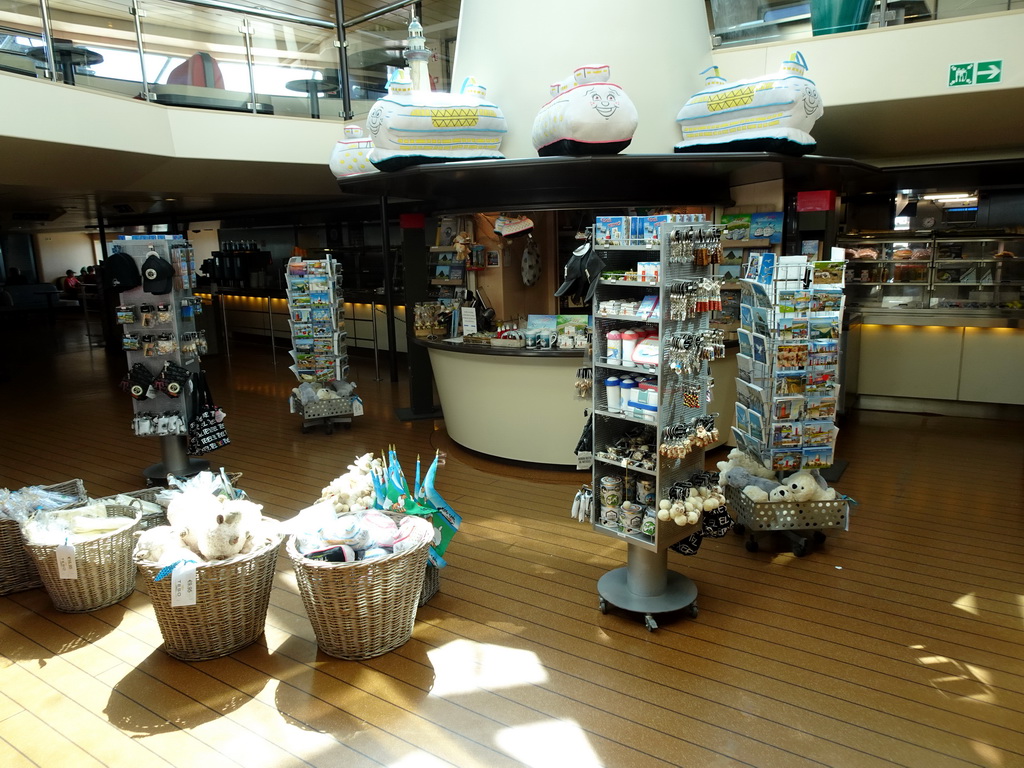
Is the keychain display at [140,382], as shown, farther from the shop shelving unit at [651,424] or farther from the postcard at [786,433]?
the postcard at [786,433]

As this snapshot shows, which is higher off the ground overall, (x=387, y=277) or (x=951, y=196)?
(x=951, y=196)

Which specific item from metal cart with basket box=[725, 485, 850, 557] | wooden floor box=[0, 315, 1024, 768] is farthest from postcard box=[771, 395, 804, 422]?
wooden floor box=[0, 315, 1024, 768]

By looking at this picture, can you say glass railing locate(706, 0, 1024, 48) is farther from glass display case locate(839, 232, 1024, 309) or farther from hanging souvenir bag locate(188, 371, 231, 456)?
hanging souvenir bag locate(188, 371, 231, 456)

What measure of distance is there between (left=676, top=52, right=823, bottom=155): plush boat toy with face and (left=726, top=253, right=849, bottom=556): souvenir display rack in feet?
3.56

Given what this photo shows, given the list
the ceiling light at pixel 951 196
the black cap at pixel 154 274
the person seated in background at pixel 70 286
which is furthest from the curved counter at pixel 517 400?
the person seated in background at pixel 70 286

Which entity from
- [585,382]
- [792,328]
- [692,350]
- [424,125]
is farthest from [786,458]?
[424,125]

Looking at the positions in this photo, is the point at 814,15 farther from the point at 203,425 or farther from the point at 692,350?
the point at 203,425

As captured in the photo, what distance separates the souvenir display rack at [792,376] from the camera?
13.2 ft

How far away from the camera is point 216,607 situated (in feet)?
10.5

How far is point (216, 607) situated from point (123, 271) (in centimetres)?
310

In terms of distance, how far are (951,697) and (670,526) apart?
131cm

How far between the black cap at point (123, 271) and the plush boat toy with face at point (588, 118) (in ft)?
10.3

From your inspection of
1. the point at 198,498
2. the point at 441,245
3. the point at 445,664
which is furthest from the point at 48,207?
the point at 445,664

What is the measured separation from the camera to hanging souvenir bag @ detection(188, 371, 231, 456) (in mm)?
5570
